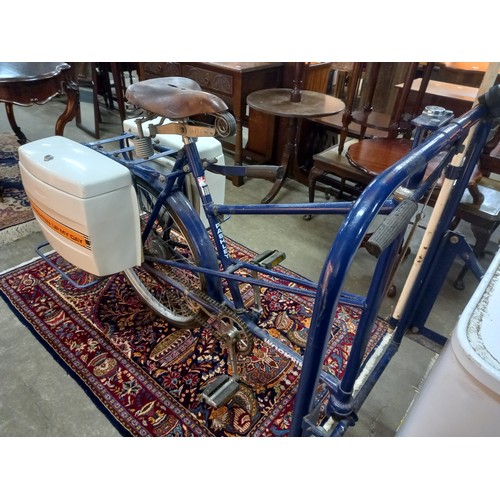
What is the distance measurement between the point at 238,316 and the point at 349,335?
2.10ft

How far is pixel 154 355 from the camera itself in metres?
1.58

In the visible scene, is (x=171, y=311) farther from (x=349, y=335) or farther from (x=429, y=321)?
(x=429, y=321)

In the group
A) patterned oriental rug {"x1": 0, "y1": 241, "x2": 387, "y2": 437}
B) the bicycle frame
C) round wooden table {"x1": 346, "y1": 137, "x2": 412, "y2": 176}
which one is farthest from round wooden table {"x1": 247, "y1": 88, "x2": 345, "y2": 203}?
patterned oriental rug {"x1": 0, "y1": 241, "x2": 387, "y2": 437}

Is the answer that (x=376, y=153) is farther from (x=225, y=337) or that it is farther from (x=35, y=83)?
(x=35, y=83)

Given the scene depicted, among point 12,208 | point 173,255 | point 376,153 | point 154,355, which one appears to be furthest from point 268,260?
point 12,208

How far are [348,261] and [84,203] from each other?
97cm

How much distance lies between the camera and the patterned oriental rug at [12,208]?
2227 millimetres

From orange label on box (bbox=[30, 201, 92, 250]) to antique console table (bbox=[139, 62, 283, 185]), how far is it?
1.41 meters

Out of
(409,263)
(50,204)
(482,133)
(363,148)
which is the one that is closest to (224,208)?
(50,204)

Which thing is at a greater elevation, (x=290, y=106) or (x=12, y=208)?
(x=290, y=106)

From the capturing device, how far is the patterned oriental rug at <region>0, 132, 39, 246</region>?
2227 mm

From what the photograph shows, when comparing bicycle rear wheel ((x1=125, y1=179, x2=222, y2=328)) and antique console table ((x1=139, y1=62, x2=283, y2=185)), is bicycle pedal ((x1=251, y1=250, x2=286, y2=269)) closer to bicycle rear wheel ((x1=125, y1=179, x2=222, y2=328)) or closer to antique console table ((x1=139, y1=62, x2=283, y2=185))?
bicycle rear wheel ((x1=125, y1=179, x2=222, y2=328))

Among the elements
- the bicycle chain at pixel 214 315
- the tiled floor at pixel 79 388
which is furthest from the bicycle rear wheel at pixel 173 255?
the tiled floor at pixel 79 388

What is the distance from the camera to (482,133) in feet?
3.55
